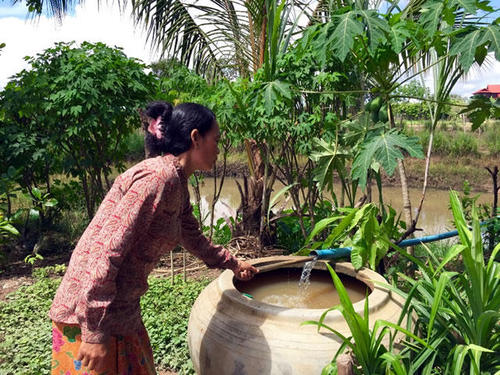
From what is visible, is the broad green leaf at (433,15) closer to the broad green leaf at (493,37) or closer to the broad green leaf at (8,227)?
the broad green leaf at (493,37)

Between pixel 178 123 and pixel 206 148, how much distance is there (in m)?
0.14

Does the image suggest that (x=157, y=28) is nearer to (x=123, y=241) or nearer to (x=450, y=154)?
(x=123, y=241)

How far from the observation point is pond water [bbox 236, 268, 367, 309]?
2.26m

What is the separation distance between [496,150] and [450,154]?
4.22ft

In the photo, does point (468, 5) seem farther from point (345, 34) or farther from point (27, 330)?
point (27, 330)

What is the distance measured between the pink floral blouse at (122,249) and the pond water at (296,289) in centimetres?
82

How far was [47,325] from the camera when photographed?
3.62 meters

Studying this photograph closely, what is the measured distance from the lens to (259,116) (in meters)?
3.81

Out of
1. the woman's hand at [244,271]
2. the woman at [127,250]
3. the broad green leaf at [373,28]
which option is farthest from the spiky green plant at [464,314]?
the woman at [127,250]

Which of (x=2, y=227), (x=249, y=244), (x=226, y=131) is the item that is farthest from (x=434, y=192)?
(x=2, y=227)

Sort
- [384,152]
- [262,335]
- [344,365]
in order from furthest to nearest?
1. [384,152]
2. [262,335]
3. [344,365]

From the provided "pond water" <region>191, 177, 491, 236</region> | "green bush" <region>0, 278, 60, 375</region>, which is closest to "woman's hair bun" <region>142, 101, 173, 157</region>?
"green bush" <region>0, 278, 60, 375</region>

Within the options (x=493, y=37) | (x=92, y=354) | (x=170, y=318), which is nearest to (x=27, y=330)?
(x=170, y=318)

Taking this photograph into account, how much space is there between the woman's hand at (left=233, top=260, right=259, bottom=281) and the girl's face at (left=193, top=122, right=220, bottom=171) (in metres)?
0.67
